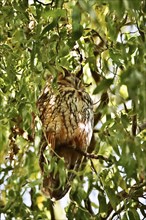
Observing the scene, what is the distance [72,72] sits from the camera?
195cm

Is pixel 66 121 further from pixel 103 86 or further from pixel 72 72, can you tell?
pixel 103 86

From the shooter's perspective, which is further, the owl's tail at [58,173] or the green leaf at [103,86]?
the owl's tail at [58,173]

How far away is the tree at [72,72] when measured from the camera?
135 centimetres

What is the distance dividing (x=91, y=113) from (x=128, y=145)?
732mm

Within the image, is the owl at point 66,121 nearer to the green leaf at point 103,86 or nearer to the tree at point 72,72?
the tree at point 72,72

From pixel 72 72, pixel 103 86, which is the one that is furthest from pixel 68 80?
pixel 103 86

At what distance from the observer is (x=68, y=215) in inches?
71.4

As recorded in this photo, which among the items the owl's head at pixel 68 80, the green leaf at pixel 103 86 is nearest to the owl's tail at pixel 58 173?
the owl's head at pixel 68 80

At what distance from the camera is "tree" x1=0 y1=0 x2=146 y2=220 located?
1.35m

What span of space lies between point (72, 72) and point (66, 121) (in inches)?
6.2

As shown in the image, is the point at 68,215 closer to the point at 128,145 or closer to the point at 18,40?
the point at 18,40

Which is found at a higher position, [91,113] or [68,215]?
[91,113]

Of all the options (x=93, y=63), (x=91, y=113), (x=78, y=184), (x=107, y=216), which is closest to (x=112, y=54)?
(x=93, y=63)

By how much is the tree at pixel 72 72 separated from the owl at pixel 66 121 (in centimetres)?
4
